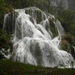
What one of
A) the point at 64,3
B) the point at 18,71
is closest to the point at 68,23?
the point at 64,3

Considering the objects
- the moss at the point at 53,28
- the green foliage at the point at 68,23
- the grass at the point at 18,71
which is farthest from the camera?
the green foliage at the point at 68,23

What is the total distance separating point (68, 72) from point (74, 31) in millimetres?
32077

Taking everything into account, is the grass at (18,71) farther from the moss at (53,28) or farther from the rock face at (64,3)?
the rock face at (64,3)

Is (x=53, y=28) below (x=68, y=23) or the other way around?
below

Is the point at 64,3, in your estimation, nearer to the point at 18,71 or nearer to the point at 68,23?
the point at 68,23

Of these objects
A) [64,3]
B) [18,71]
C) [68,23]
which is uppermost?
[64,3]

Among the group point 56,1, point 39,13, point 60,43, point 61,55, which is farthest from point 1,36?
point 56,1

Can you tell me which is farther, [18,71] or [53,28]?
[53,28]

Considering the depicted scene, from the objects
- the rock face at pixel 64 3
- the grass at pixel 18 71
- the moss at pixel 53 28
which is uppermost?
the rock face at pixel 64 3

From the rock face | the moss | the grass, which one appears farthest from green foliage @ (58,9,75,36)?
the grass

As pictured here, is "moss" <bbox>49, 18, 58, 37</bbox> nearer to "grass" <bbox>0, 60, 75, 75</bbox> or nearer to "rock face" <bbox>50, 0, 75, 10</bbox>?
"grass" <bbox>0, 60, 75, 75</bbox>

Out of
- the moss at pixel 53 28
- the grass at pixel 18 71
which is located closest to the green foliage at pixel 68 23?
the moss at pixel 53 28

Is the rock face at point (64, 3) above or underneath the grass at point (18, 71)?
above

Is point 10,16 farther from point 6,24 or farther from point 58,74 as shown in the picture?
point 58,74
